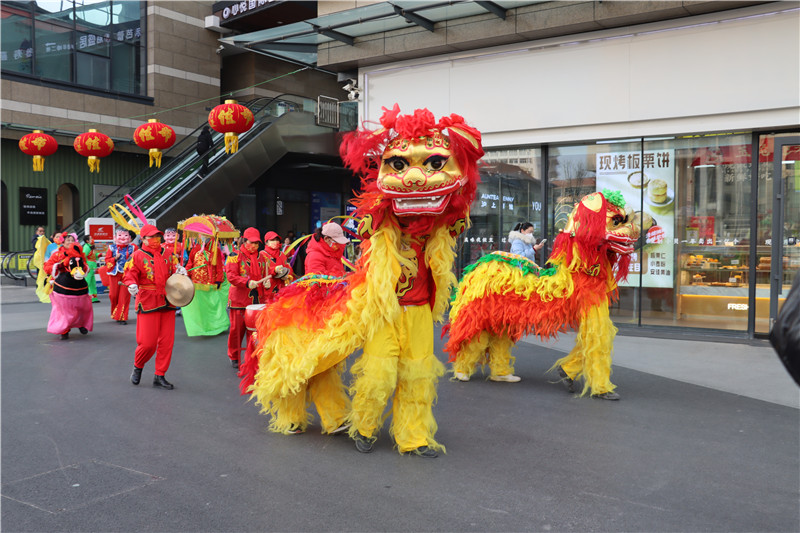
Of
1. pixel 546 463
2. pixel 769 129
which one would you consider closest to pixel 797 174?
pixel 769 129

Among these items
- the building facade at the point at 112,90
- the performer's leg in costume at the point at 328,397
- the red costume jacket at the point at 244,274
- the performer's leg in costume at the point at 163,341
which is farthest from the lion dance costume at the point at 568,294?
the building facade at the point at 112,90

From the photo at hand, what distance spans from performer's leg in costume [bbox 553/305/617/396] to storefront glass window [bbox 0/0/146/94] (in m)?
20.1

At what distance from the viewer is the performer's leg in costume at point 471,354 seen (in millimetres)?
6910

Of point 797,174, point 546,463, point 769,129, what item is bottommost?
point 546,463

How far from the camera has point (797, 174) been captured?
8930mm

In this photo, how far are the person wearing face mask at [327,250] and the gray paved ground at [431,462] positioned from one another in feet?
5.00

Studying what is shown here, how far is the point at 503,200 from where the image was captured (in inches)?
454

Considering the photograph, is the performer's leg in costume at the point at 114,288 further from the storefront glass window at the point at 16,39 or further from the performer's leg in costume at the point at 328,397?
the storefront glass window at the point at 16,39

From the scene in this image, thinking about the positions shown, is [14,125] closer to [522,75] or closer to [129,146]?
[129,146]

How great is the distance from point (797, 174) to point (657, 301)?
8.54ft

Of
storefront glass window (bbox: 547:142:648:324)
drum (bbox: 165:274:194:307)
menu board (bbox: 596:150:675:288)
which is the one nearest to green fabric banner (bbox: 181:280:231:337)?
drum (bbox: 165:274:194:307)

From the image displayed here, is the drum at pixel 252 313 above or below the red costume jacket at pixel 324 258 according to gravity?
below

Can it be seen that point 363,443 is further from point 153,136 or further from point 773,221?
point 153,136

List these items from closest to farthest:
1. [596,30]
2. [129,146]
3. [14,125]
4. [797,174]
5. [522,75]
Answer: [797,174], [596,30], [522,75], [14,125], [129,146]
